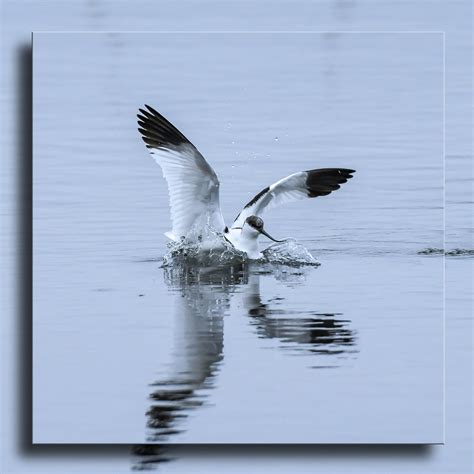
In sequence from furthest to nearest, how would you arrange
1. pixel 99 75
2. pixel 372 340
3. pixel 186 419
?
pixel 99 75 < pixel 372 340 < pixel 186 419

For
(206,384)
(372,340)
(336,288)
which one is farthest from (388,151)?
(206,384)

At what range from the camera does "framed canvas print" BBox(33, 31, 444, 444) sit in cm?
797

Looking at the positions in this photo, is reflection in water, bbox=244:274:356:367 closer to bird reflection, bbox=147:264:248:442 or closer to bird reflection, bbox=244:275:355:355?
bird reflection, bbox=244:275:355:355

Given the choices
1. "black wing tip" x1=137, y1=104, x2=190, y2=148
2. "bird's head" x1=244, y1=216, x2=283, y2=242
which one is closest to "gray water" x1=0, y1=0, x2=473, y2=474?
"black wing tip" x1=137, y1=104, x2=190, y2=148

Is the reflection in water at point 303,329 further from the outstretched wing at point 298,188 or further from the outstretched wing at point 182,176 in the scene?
the outstretched wing at point 298,188

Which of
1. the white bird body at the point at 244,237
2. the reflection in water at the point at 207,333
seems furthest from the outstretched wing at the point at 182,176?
the reflection in water at the point at 207,333

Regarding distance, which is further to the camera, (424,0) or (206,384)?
(424,0)

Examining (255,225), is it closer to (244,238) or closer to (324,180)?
(244,238)

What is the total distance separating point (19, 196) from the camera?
847 cm

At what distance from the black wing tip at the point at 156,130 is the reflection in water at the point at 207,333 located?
0.71 m

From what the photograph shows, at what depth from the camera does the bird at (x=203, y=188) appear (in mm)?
9500

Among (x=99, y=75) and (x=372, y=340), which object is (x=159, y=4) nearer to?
(x=99, y=75)

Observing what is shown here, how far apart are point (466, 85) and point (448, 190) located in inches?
21.0

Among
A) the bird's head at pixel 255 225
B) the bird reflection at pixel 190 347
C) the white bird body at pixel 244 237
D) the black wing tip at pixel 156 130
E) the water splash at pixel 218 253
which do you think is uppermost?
the black wing tip at pixel 156 130
